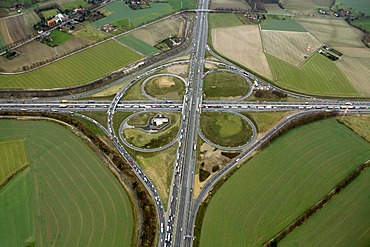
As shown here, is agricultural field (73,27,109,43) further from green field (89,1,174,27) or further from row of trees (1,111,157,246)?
row of trees (1,111,157,246)

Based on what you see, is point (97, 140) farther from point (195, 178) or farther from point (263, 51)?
point (263, 51)

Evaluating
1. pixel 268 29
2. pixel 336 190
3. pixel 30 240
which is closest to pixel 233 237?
pixel 336 190

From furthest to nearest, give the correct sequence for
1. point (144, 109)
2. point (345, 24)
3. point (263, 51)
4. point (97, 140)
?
point (345, 24)
point (263, 51)
point (144, 109)
point (97, 140)

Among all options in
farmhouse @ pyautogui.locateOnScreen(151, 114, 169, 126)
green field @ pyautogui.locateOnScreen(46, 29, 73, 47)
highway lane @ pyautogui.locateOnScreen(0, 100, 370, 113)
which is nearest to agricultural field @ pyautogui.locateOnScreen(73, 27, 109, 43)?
green field @ pyautogui.locateOnScreen(46, 29, 73, 47)

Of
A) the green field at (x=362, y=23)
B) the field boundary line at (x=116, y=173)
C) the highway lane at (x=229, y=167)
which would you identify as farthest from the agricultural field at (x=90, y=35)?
the green field at (x=362, y=23)

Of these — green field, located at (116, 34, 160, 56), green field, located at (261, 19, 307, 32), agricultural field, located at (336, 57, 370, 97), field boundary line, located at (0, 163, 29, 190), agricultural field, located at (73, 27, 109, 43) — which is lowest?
field boundary line, located at (0, 163, 29, 190)

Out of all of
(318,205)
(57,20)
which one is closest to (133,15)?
(57,20)
